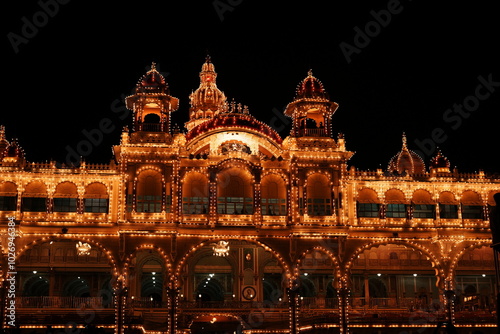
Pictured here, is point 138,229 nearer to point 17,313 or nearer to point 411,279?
point 17,313

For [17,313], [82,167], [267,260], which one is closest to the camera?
[17,313]

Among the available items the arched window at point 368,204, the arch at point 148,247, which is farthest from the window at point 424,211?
the arch at point 148,247

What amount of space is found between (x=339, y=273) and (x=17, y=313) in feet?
66.4

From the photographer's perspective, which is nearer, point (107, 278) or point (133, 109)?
point (133, 109)

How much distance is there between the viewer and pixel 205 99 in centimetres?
6312

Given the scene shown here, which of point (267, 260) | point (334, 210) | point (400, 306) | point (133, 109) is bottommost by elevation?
point (400, 306)

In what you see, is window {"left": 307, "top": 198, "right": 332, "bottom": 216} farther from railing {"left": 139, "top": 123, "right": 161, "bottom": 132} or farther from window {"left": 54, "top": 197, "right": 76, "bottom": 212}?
window {"left": 54, "top": 197, "right": 76, "bottom": 212}

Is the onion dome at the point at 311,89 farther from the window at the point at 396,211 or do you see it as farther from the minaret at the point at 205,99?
the minaret at the point at 205,99

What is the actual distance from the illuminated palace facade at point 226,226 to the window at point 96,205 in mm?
92

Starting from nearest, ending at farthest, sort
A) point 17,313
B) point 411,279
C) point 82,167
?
point 17,313, point 82,167, point 411,279

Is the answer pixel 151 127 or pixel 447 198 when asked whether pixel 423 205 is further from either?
pixel 151 127

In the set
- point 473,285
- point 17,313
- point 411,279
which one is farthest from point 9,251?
point 473,285

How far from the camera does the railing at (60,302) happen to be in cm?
4109

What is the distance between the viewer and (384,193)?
1772 inches
